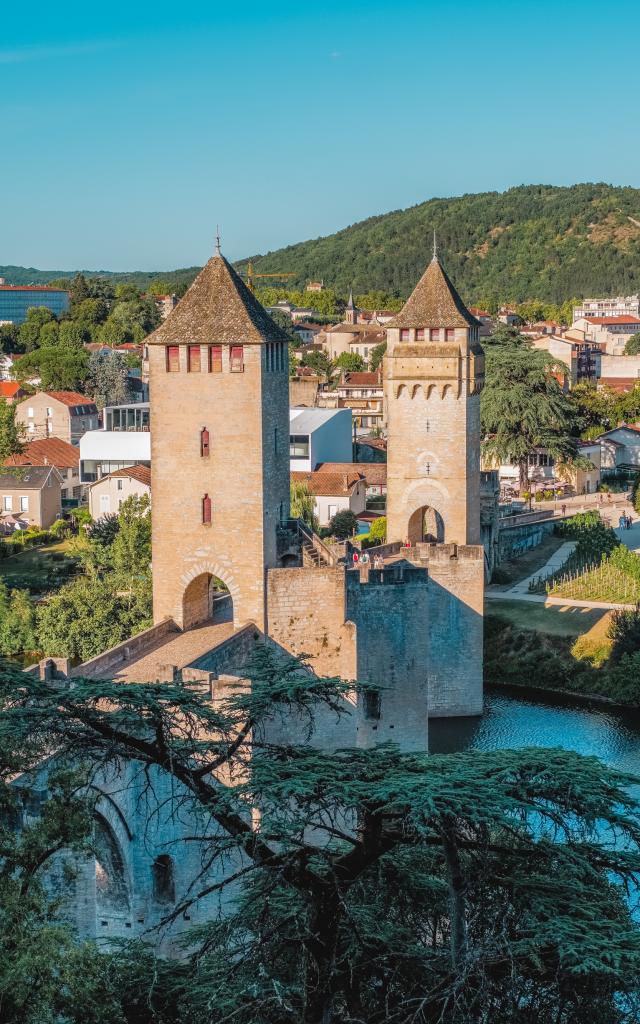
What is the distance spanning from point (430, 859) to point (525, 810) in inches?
85.7

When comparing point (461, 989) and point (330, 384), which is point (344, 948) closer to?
point (461, 989)

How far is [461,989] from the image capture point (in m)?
11.3

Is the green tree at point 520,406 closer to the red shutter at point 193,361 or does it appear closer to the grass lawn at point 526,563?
the grass lawn at point 526,563

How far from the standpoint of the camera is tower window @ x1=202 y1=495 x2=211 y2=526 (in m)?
23.8

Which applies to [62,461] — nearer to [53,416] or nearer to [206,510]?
[53,416]

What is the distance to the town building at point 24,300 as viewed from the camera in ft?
562

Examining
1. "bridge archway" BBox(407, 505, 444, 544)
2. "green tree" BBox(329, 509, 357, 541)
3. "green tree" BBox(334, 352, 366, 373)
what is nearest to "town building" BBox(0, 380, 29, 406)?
"green tree" BBox(334, 352, 366, 373)

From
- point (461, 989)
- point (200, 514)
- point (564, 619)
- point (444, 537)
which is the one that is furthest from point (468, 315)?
point (461, 989)

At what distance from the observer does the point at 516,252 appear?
588ft

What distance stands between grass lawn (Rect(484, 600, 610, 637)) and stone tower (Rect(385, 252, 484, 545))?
563 centimetres

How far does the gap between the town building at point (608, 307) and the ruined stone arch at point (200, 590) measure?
125668 mm

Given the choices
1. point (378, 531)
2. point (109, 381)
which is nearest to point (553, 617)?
point (378, 531)

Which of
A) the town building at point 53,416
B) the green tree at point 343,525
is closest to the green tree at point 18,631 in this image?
the green tree at point 343,525

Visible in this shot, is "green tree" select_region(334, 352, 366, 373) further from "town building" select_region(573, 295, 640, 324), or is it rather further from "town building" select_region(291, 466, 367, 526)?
"town building" select_region(291, 466, 367, 526)
